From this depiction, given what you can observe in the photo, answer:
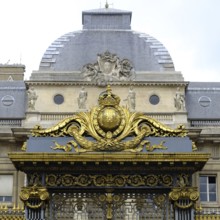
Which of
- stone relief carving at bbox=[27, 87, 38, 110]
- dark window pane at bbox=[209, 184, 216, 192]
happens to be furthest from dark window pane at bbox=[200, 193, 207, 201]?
stone relief carving at bbox=[27, 87, 38, 110]

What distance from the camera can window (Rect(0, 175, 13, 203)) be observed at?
49250 mm

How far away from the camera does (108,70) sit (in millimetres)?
50469

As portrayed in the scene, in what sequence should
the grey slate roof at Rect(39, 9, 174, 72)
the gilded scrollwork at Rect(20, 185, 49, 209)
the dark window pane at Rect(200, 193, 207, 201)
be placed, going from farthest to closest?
1. the grey slate roof at Rect(39, 9, 174, 72)
2. the dark window pane at Rect(200, 193, 207, 201)
3. the gilded scrollwork at Rect(20, 185, 49, 209)

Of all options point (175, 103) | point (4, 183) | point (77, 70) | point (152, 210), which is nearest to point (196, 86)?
point (175, 103)

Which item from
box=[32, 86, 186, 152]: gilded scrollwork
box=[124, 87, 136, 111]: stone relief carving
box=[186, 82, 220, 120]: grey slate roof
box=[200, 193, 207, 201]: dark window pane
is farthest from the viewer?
box=[186, 82, 220, 120]: grey slate roof

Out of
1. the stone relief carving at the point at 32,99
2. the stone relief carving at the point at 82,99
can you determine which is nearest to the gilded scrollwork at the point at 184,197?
the stone relief carving at the point at 82,99

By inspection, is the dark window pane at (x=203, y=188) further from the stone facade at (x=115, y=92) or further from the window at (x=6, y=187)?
the window at (x=6, y=187)

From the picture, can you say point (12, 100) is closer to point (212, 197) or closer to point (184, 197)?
point (212, 197)

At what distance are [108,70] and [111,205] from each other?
29.9 m

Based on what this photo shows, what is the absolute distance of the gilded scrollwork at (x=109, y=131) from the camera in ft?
68.6

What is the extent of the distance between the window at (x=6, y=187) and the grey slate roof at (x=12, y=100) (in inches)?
156

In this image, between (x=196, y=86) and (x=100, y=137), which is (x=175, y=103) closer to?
(x=196, y=86)

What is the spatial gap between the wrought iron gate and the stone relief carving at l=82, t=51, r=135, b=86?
2935 cm

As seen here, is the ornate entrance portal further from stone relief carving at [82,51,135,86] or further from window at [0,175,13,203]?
stone relief carving at [82,51,135,86]
